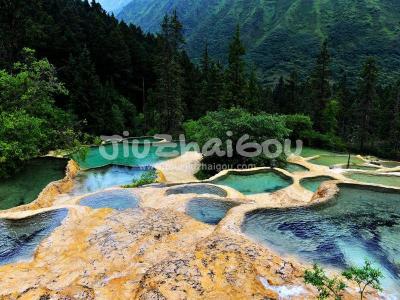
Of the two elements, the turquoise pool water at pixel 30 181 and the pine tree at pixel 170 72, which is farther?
the pine tree at pixel 170 72

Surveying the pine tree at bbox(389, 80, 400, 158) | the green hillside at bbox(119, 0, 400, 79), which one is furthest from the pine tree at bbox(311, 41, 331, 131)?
the green hillside at bbox(119, 0, 400, 79)

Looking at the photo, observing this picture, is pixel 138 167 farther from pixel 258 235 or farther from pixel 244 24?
pixel 244 24

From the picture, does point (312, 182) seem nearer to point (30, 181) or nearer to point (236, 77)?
point (30, 181)

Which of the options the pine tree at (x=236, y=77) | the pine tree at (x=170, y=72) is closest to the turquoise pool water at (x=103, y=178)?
the pine tree at (x=170, y=72)

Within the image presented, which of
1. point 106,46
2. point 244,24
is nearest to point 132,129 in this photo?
point 106,46

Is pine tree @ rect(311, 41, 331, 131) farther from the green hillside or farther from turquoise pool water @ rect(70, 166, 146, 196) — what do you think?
the green hillside

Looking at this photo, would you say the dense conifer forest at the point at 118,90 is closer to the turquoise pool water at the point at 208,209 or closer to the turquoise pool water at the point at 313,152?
the turquoise pool water at the point at 313,152

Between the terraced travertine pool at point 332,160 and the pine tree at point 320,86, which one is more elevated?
the pine tree at point 320,86
